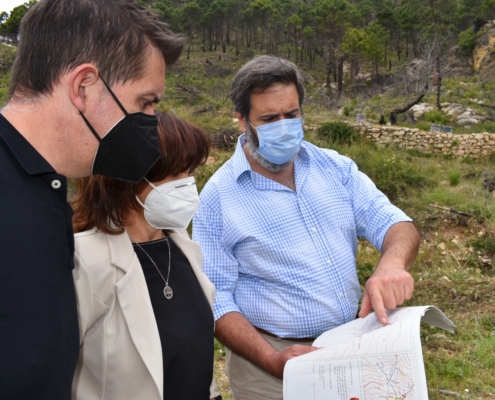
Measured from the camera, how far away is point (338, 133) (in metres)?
12.4

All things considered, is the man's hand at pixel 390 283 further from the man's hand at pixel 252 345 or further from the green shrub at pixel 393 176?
the green shrub at pixel 393 176

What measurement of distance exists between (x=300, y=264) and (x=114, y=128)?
1.07m

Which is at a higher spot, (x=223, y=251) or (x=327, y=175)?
(x=327, y=175)

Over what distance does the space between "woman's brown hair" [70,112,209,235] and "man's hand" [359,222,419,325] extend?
2.58ft

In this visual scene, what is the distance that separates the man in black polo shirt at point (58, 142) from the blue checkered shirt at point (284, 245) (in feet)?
2.57

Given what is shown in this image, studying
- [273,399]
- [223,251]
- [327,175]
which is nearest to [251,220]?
[223,251]

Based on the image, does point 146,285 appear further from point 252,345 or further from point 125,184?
point 252,345

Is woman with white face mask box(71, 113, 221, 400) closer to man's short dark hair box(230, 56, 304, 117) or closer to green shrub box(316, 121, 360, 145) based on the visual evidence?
man's short dark hair box(230, 56, 304, 117)

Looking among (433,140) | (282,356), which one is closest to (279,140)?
(282,356)

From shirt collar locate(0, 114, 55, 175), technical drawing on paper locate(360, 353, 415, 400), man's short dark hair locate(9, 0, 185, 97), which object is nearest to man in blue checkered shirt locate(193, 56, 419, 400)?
technical drawing on paper locate(360, 353, 415, 400)

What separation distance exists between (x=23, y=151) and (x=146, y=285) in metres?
0.73

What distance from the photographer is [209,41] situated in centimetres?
4188

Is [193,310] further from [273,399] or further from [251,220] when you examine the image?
[273,399]

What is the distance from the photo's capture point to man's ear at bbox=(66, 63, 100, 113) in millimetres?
1016
